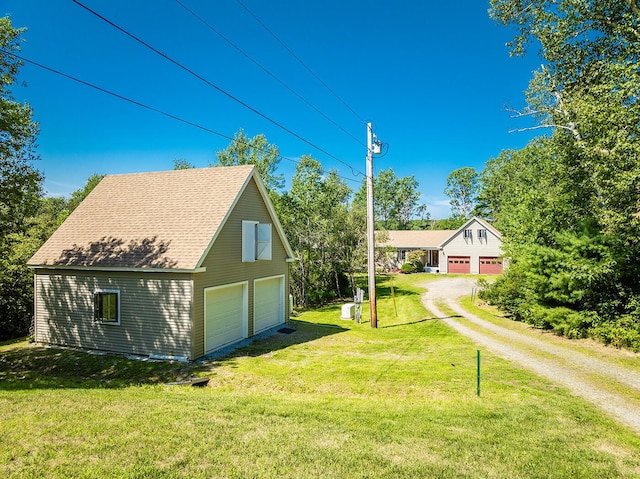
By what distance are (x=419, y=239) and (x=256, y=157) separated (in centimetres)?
2504

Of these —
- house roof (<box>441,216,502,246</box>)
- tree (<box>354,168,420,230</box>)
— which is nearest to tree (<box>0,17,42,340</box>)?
house roof (<box>441,216,502,246</box>)

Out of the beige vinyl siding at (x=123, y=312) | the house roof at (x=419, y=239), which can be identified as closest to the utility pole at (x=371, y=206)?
the beige vinyl siding at (x=123, y=312)

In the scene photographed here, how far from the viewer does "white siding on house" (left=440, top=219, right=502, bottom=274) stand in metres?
44.5

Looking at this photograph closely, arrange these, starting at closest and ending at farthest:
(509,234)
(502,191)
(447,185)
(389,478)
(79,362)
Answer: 1. (389,478)
2. (79,362)
3. (509,234)
4. (502,191)
5. (447,185)

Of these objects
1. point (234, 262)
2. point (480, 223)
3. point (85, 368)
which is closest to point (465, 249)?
point (480, 223)

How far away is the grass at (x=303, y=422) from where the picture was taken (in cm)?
499

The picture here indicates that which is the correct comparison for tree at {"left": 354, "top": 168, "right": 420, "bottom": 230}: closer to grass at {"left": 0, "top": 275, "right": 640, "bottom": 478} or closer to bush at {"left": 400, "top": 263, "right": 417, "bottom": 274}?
bush at {"left": 400, "top": 263, "right": 417, "bottom": 274}

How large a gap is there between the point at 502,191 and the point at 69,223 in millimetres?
56541

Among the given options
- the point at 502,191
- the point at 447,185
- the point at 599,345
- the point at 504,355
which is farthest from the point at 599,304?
the point at 447,185

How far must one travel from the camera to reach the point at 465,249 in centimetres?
4566

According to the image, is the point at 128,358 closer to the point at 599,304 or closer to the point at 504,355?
the point at 504,355

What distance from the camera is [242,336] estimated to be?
50.7 feet

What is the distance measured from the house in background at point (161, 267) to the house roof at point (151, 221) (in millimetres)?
47

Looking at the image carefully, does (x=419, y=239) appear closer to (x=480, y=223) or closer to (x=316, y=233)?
(x=480, y=223)
